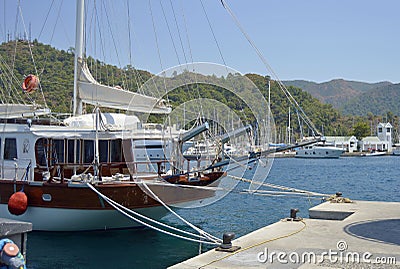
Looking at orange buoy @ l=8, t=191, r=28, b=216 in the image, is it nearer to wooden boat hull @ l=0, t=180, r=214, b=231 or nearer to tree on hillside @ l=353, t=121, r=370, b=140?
wooden boat hull @ l=0, t=180, r=214, b=231

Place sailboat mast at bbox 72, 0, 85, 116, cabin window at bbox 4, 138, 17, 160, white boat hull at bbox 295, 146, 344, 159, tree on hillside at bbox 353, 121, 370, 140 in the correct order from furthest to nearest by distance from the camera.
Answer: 1. tree on hillside at bbox 353, 121, 370, 140
2. white boat hull at bbox 295, 146, 344, 159
3. sailboat mast at bbox 72, 0, 85, 116
4. cabin window at bbox 4, 138, 17, 160

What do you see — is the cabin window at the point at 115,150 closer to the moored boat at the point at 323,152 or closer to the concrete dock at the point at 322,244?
the concrete dock at the point at 322,244

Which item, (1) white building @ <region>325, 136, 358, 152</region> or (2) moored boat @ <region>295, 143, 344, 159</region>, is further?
(1) white building @ <region>325, 136, 358, 152</region>

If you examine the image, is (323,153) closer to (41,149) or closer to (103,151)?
(103,151)

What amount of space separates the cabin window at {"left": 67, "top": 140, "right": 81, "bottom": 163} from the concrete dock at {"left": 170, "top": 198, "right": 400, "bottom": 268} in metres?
7.62

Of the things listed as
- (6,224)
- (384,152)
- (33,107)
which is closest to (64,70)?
(33,107)

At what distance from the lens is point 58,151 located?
57.7ft

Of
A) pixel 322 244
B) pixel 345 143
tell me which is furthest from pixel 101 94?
pixel 345 143

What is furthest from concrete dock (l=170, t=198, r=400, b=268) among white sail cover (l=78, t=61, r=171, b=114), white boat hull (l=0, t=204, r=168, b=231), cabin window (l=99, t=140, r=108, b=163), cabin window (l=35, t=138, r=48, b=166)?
cabin window (l=35, t=138, r=48, b=166)

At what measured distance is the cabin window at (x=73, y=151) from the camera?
17500 millimetres

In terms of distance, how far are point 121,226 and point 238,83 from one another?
25.4 ft

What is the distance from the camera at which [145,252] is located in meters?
15.3

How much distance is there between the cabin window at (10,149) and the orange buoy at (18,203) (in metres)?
2.08

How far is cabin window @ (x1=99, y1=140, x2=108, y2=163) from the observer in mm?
17641
